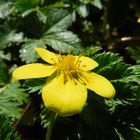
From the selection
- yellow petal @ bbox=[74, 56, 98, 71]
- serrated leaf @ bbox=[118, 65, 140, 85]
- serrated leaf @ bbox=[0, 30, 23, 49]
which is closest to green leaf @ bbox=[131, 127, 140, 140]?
serrated leaf @ bbox=[118, 65, 140, 85]

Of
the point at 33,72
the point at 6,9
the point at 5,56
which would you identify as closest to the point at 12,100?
the point at 33,72

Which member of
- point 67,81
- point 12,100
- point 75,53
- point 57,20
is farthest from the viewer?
point 57,20

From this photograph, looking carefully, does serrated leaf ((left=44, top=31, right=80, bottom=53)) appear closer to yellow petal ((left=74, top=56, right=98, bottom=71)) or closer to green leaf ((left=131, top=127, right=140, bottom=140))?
yellow petal ((left=74, top=56, right=98, bottom=71))

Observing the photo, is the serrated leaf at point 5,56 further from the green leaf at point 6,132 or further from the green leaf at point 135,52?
the green leaf at point 6,132

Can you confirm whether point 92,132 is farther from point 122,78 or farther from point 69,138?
point 122,78

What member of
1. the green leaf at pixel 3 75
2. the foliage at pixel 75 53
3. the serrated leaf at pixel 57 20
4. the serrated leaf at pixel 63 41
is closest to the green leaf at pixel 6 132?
the foliage at pixel 75 53

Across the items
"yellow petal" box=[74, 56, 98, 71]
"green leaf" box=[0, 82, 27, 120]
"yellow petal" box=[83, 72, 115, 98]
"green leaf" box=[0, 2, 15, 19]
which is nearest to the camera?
"yellow petal" box=[83, 72, 115, 98]

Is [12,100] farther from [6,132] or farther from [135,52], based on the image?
[135,52]

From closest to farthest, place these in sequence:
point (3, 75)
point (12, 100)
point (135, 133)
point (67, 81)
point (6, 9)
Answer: point (67, 81) < point (135, 133) < point (12, 100) < point (3, 75) < point (6, 9)
